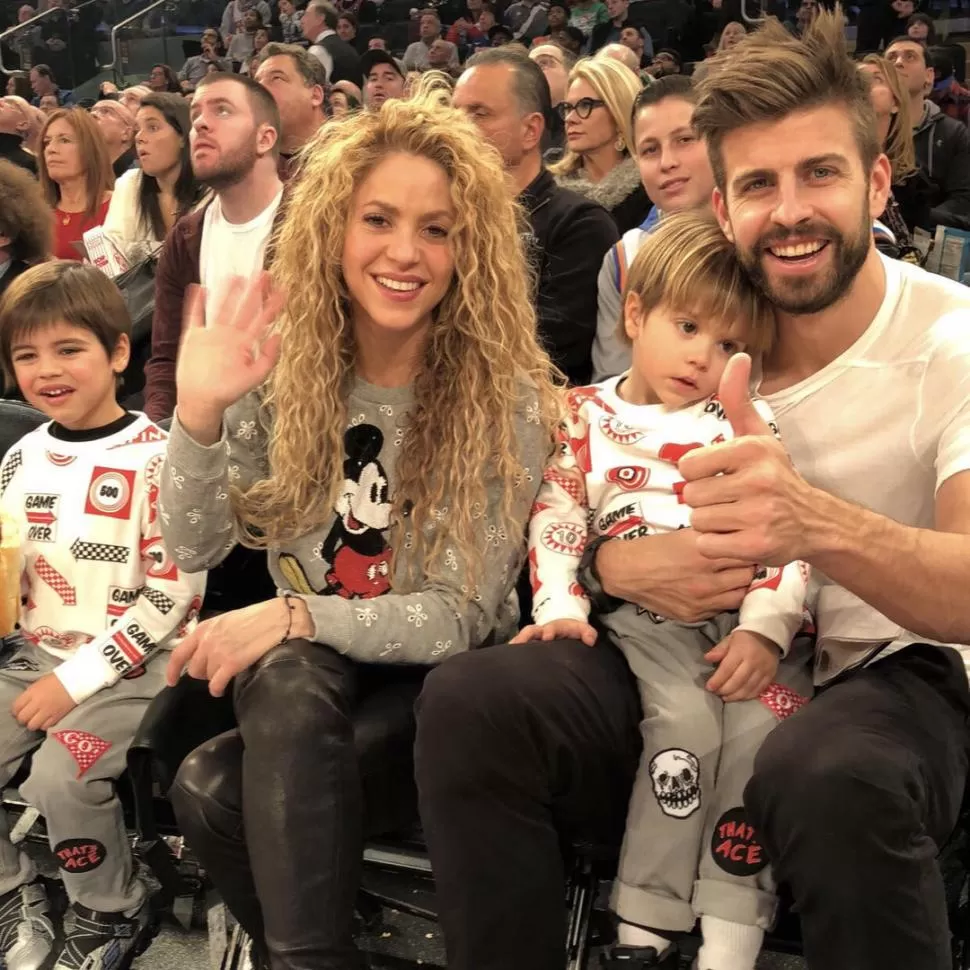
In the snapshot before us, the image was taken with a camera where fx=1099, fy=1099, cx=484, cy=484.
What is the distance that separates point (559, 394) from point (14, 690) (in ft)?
3.54

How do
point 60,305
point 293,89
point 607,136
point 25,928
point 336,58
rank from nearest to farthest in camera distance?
1. point 25,928
2. point 60,305
3. point 607,136
4. point 293,89
5. point 336,58

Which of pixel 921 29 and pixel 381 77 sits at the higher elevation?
pixel 921 29

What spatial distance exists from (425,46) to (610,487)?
8262mm

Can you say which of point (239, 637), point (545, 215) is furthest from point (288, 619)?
point (545, 215)

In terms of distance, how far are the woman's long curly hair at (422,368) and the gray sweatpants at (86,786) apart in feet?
1.28

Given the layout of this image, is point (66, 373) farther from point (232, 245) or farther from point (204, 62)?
point (204, 62)

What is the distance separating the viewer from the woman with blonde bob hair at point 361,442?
158 centimetres

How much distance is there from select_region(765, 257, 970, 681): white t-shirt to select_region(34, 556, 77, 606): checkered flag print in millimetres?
1232

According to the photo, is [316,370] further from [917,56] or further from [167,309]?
[917,56]

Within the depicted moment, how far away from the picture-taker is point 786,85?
1581mm

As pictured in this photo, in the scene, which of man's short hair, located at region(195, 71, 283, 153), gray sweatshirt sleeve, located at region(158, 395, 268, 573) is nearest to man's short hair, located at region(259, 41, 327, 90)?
man's short hair, located at region(195, 71, 283, 153)

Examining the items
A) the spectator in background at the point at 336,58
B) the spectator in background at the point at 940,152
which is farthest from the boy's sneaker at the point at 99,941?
the spectator in background at the point at 336,58

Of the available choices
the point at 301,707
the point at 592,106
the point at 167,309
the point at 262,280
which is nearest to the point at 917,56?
the point at 592,106

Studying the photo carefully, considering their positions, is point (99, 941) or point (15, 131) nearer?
point (99, 941)
